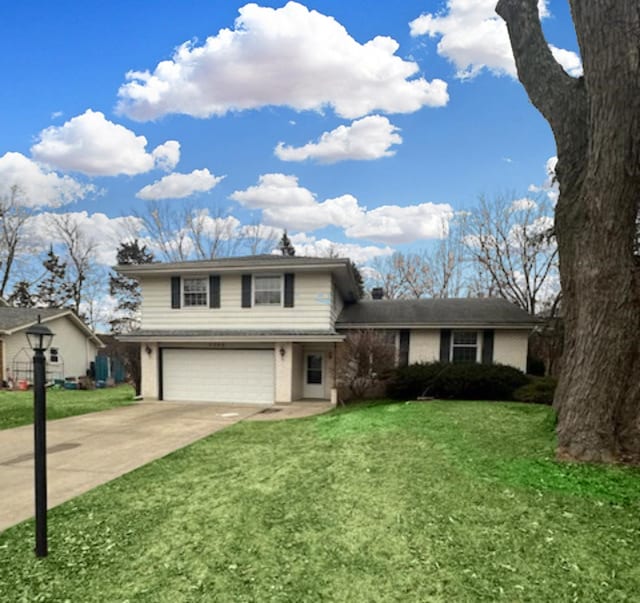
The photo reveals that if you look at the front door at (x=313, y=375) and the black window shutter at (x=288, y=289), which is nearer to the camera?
the black window shutter at (x=288, y=289)

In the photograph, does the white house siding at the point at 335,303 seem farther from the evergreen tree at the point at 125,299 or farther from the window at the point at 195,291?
the evergreen tree at the point at 125,299

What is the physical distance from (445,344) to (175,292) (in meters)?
9.41

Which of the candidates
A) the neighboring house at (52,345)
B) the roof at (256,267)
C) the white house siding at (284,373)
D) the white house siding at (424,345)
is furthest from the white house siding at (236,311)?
the neighboring house at (52,345)

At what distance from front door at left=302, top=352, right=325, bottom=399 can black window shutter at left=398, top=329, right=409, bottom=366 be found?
8.87ft

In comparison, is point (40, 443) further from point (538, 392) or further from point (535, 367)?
point (535, 367)

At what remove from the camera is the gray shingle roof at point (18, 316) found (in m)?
19.2

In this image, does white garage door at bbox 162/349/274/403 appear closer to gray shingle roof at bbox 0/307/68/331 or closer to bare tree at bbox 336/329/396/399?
bare tree at bbox 336/329/396/399

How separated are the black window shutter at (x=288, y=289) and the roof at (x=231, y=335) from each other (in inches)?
34.7

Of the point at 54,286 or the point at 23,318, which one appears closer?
the point at 23,318

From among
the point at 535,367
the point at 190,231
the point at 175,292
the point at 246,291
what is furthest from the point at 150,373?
the point at 190,231

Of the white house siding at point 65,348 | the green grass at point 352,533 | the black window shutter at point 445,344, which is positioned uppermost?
the black window shutter at point 445,344

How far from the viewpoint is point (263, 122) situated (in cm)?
1641

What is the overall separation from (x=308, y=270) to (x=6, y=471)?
8.64 m

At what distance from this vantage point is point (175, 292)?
13547 mm
